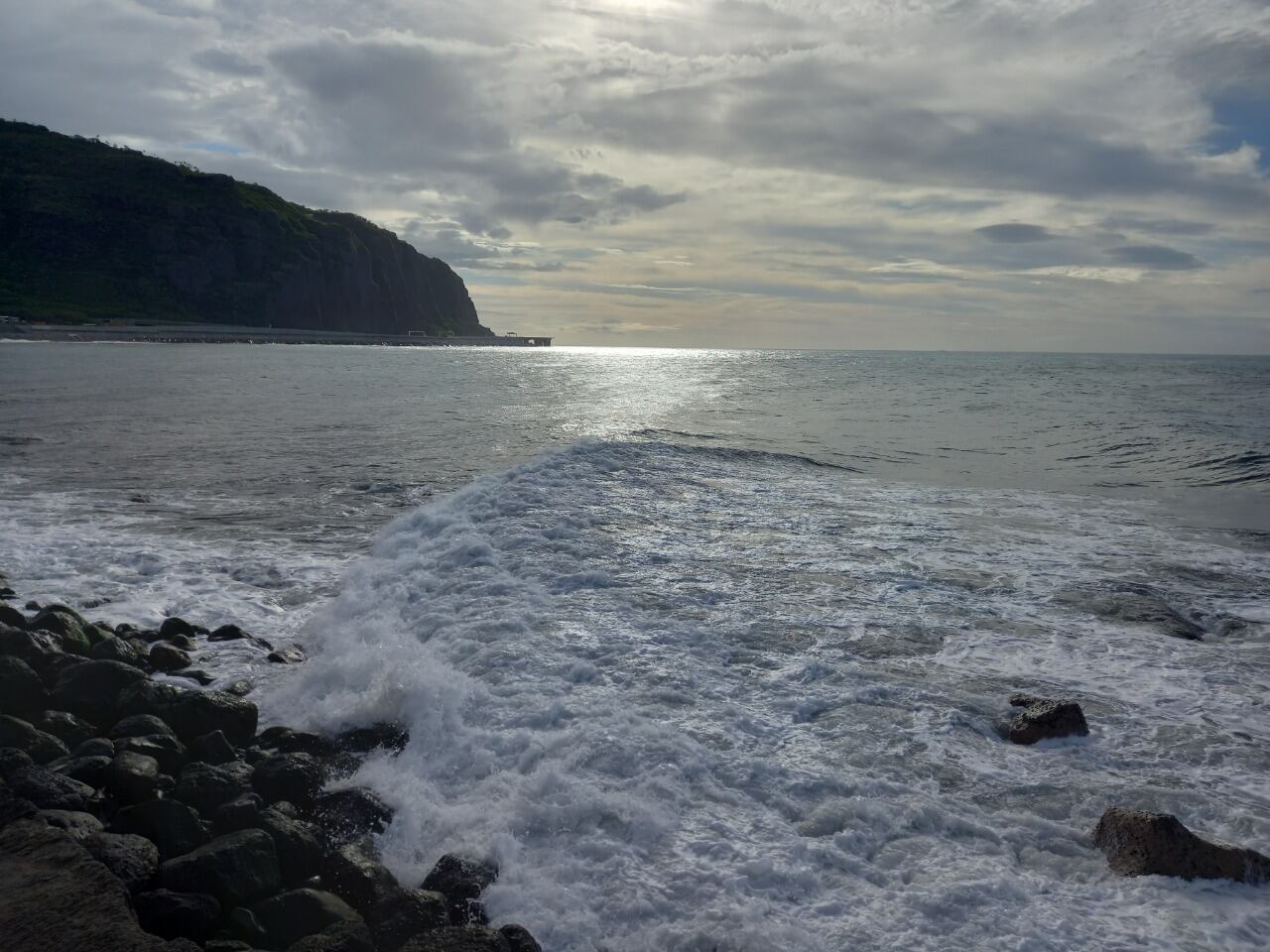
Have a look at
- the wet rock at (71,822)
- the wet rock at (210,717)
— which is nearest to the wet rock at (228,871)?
the wet rock at (71,822)

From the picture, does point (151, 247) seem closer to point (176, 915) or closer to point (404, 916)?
point (176, 915)

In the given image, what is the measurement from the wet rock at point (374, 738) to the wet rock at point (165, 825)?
165 cm

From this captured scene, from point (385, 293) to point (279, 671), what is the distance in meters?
184

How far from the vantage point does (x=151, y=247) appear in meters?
140

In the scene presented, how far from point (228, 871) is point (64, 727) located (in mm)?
2965

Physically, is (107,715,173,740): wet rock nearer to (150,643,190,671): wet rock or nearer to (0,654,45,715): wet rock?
(0,654,45,715): wet rock

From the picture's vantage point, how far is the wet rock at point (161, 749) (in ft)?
20.7

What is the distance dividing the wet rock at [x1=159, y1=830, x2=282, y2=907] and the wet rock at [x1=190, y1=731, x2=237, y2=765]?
57.2 inches

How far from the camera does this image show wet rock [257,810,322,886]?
5.19 m

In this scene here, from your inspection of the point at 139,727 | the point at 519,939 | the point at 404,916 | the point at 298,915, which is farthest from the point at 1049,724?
the point at 139,727

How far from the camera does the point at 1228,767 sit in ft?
21.4

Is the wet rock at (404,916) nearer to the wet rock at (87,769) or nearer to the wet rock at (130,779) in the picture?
A: the wet rock at (130,779)

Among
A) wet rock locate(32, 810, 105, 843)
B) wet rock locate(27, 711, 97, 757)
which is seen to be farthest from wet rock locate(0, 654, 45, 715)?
wet rock locate(32, 810, 105, 843)

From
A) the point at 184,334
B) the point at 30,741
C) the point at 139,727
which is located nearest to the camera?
the point at 30,741
